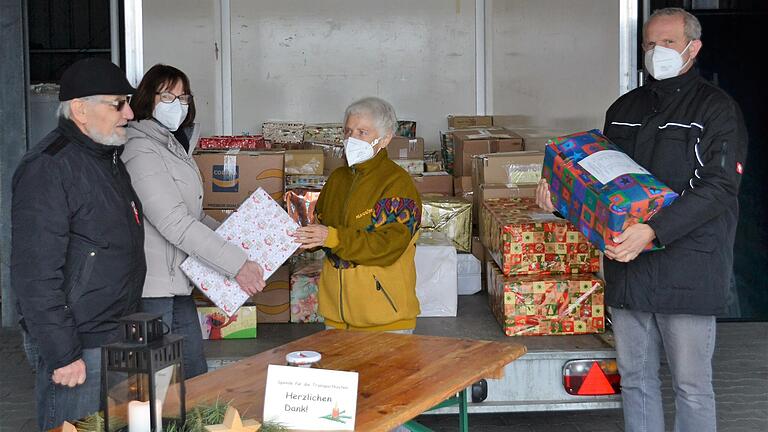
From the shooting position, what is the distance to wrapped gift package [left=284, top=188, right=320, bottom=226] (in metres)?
4.56

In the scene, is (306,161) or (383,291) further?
(306,161)

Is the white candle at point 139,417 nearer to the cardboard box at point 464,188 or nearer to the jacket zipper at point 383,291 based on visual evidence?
the jacket zipper at point 383,291

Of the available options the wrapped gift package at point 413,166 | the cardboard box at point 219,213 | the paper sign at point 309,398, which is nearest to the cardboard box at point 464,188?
the wrapped gift package at point 413,166

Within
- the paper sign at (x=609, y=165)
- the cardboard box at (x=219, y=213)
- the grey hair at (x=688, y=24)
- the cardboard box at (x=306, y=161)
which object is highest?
the grey hair at (x=688, y=24)

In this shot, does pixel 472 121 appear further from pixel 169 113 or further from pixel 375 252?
pixel 169 113

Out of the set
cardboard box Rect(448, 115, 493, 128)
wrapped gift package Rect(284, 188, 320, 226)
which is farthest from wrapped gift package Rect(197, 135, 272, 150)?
cardboard box Rect(448, 115, 493, 128)

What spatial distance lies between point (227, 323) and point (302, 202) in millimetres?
682

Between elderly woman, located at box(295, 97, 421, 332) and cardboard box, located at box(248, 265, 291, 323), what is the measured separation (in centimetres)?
108

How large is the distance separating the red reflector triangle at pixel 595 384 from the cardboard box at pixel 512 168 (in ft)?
4.95

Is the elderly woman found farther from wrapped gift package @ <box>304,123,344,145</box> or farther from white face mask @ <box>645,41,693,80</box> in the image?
wrapped gift package @ <box>304,123,344,145</box>

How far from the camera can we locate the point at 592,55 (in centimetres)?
459

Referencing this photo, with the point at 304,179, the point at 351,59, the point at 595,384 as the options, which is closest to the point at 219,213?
the point at 304,179

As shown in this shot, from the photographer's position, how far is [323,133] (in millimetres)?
7520

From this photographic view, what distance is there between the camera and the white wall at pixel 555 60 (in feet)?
14.4
